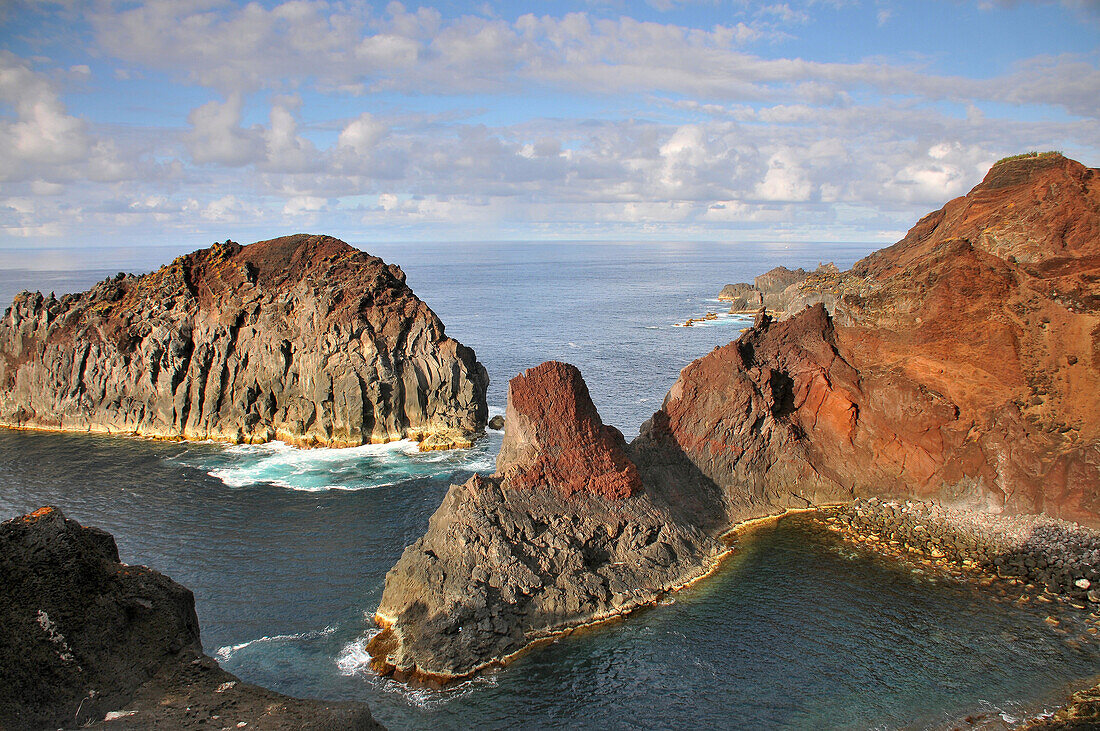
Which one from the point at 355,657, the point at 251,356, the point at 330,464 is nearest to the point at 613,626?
the point at 355,657

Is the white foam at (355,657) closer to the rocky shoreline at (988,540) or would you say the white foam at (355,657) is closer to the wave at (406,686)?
the wave at (406,686)

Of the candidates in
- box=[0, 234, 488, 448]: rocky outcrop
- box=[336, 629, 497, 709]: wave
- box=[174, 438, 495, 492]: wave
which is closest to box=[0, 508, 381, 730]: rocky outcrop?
box=[336, 629, 497, 709]: wave

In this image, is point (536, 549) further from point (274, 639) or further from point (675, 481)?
point (274, 639)

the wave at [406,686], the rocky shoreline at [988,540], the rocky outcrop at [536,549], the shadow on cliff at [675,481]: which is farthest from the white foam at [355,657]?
the rocky shoreline at [988,540]

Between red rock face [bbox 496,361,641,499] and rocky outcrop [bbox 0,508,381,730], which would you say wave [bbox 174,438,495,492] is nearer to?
red rock face [bbox 496,361,641,499]

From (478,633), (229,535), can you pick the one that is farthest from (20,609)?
(229,535)

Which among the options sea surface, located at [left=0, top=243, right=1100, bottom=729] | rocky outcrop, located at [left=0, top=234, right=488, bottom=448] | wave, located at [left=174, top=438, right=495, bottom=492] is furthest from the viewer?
rocky outcrop, located at [left=0, top=234, right=488, bottom=448]
